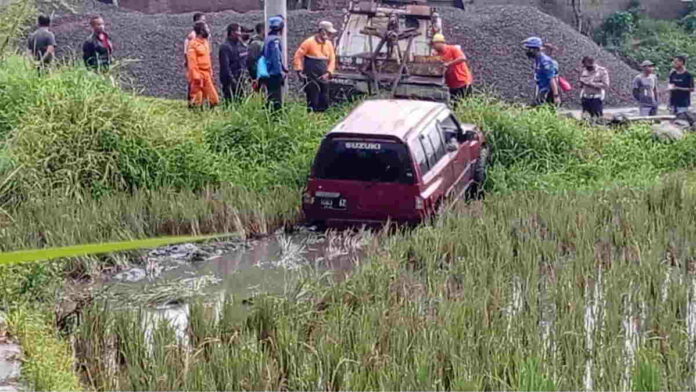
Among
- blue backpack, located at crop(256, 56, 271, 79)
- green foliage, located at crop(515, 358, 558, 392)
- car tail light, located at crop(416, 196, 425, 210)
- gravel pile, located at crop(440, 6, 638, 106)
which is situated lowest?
gravel pile, located at crop(440, 6, 638, 106)

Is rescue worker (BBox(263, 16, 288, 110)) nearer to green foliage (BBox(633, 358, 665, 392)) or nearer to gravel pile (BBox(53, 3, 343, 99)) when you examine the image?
gravel pile (BBox(53, 3, 343, 99))

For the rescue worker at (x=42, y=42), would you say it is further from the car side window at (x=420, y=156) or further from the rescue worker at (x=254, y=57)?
the car side window at (x=420, y=156)

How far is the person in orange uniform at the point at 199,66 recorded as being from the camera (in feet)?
52.6

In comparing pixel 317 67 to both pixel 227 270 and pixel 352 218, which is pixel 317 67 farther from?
pixel 227 270

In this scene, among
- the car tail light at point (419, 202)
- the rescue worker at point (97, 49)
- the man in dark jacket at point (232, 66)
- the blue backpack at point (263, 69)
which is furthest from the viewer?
the rescue worker at point (97, 49)

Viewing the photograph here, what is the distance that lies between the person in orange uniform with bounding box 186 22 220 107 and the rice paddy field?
48cm

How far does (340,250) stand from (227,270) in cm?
122

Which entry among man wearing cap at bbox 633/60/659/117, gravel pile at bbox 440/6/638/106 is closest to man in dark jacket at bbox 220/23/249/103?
gravel pile at bbox 440/6/638/106

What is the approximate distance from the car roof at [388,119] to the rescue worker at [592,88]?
5.93 meters

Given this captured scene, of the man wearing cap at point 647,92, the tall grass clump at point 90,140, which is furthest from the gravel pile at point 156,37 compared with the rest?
the man wearing cap at point 647,92

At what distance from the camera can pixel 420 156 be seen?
11391mm

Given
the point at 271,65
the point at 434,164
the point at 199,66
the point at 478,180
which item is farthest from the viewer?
the point at 199,66

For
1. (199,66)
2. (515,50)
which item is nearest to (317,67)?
(199,66)

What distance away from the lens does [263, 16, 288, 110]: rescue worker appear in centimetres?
1573
